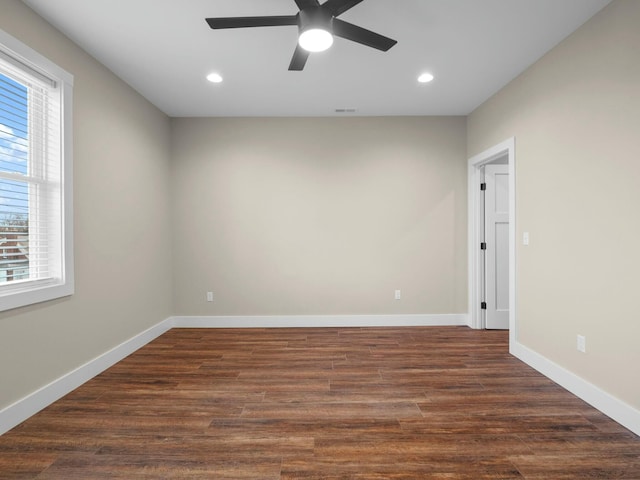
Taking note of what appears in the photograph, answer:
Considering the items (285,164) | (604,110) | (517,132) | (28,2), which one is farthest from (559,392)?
(28,2)

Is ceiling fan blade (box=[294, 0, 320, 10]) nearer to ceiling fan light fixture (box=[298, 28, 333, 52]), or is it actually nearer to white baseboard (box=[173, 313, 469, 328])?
ceiling fan light fixture (box=[298, 28, 333, 52])

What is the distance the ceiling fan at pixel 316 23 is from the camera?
6.01 feet

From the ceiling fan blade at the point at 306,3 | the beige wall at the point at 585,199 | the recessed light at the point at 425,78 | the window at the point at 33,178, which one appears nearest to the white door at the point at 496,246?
the beige wall at the point at 585,199

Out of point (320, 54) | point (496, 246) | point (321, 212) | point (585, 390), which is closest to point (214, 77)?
point (320, 54)

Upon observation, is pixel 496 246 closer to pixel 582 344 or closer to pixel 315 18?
pixel 582 344

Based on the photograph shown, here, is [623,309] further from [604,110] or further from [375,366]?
[375,366]

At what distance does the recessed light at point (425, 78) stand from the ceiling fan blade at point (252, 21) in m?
1.74

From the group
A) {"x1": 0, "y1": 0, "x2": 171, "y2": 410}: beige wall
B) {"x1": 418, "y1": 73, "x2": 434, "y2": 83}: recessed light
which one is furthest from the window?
{"x1": 418, "y1": 73, "x2": 434, "y2": 83}: recessed light

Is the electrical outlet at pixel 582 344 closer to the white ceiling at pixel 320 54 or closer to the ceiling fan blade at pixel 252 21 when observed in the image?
the white ceiling at pixel 320 54

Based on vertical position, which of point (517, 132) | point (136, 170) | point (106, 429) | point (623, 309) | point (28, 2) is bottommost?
point (106, 429)

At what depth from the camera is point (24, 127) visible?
7.51 feet

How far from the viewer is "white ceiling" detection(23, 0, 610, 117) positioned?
2.25 meters

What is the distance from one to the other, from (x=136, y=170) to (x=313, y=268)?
91.2 inches

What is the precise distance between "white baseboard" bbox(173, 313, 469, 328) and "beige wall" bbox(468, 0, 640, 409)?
48.9 inches
